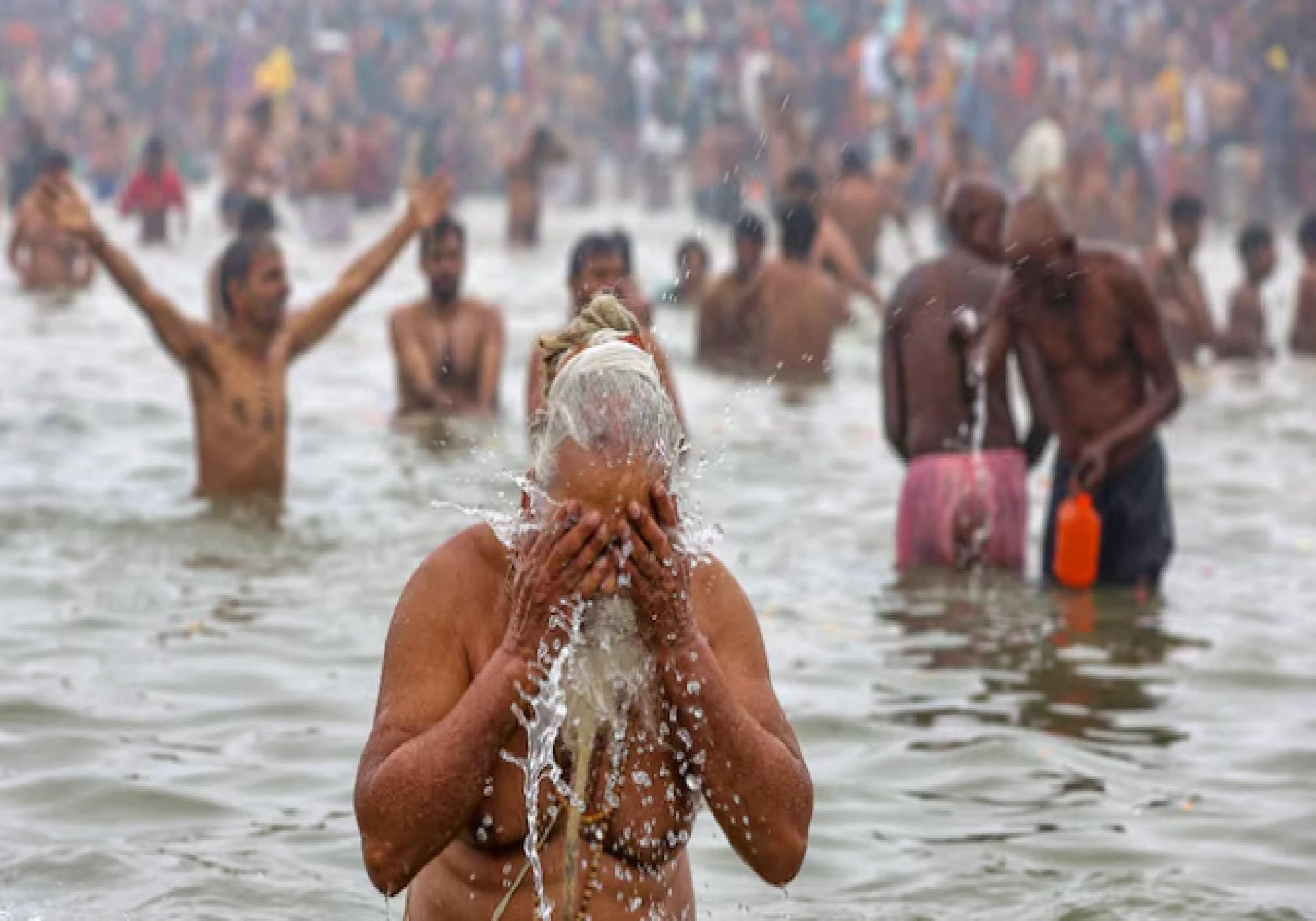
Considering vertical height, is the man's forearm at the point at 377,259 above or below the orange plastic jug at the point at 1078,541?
above

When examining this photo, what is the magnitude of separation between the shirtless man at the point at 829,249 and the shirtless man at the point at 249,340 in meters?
5.87

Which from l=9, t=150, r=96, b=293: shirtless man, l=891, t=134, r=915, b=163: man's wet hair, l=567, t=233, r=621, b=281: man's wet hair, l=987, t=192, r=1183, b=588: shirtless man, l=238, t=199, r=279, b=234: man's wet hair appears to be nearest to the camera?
l=987, t=192, r=1183, b=588: shirtless man

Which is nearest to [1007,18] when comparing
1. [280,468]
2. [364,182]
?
[364,182]

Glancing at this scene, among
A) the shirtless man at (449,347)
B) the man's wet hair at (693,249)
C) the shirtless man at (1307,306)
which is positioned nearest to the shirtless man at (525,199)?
the man's wet hair at (693,249)

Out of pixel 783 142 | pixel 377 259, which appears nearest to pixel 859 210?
pixel 783 142

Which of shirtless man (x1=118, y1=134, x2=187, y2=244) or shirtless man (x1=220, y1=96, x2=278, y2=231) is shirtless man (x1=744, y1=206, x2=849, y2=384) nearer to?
shirtless man (x1=118, y1=134, x2=187, y2=244)

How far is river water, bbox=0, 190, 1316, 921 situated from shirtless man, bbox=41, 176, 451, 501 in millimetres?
247

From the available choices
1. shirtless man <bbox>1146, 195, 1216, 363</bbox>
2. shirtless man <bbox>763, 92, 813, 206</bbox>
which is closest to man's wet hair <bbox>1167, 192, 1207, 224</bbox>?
shirtless man <bbox>1146, 195, 1216, 363</bbox>

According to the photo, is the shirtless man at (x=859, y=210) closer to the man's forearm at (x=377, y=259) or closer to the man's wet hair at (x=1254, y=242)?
the man's wet hair at (x=1254, y=242)

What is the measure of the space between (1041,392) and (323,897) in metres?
3.59

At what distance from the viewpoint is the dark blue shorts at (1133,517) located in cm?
776

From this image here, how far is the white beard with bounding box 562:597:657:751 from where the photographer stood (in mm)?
3258

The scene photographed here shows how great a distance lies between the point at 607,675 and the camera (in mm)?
3346

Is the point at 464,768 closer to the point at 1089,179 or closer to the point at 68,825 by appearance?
the point at 68,825
